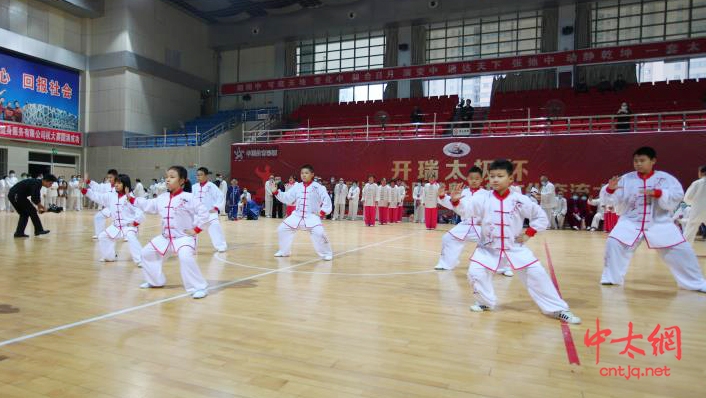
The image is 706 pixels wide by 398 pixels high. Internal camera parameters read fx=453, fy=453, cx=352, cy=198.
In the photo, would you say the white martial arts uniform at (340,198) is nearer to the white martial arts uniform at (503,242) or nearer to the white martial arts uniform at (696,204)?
the white martial arts uniform at (696,204)

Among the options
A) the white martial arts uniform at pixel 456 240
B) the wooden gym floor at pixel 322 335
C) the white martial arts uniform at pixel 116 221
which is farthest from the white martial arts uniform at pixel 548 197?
the white martial arts uniform at pixel 116 221

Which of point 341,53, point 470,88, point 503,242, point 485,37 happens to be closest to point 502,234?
point 503,242

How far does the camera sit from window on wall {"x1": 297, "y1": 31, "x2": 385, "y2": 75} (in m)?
24.9

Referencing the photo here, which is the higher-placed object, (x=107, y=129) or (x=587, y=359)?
(x=107, y=129)

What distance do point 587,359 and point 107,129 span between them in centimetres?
2592

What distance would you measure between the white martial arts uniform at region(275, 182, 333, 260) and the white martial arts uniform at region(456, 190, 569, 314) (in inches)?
139

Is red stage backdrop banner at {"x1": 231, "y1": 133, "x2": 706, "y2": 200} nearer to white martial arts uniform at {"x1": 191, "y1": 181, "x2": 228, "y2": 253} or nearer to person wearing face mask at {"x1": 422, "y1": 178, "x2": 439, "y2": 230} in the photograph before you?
person wearing face mask at {"x1": 422, "y1": 178, "x2": 439, "y2": 230}

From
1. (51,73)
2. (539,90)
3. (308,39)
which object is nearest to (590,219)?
(539,90)

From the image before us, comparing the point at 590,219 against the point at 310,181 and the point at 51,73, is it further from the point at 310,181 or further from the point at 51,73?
the point at 51,73

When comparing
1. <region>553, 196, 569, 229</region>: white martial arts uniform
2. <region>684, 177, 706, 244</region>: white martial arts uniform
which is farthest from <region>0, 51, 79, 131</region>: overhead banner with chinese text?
<region>684, 177, 706, 244</region>: white martial arts uniform

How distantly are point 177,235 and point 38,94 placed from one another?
2206 cm

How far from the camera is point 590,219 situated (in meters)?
15.3

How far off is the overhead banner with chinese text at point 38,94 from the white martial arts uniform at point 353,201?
52.0 ft

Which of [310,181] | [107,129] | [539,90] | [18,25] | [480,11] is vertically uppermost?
[480,11]
